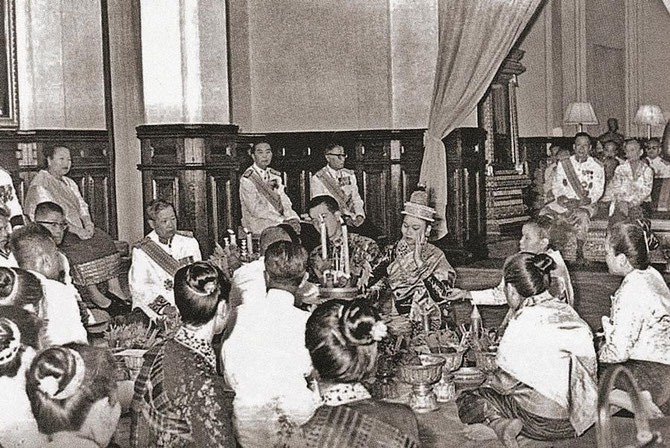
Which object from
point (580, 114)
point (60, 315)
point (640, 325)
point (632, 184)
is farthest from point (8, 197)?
point (580, 114)

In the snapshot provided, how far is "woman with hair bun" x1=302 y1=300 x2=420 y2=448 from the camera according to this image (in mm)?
3002

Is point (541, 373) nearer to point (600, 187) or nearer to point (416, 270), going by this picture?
point (416, 270)

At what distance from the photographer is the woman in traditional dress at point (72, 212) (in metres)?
7.92

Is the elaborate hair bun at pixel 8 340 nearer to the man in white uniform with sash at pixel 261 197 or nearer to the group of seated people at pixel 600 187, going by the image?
the man in white uniform with sash at pixel 261 197

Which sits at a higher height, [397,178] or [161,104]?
[161,104]

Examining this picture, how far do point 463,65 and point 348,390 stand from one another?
21.9 feet

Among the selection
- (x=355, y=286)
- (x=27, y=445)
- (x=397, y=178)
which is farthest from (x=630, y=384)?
(x=397, y=178)

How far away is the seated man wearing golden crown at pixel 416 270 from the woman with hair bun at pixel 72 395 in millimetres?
2666

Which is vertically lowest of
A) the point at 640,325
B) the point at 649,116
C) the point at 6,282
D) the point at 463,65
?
the point at 640,325

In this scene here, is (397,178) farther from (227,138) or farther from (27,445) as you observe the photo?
(27,445)

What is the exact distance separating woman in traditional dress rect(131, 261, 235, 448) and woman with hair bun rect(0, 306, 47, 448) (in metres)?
0.43

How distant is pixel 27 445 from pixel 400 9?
7.15 m

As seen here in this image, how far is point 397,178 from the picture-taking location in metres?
9.93

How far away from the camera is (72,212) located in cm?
873
